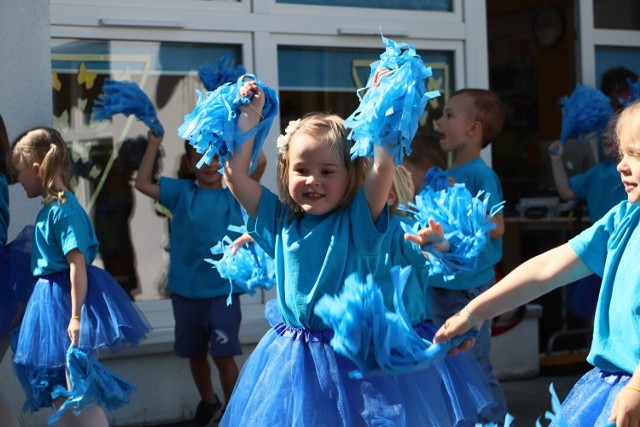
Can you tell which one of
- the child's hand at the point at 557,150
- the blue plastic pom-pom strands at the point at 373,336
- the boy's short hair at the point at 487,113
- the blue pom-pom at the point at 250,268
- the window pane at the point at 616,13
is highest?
the window pane at the point at 616,13

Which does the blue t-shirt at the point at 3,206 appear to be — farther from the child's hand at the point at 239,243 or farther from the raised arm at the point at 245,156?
the raised arm at the point at 245,156

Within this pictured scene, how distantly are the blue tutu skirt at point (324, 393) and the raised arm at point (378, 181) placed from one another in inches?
18.1

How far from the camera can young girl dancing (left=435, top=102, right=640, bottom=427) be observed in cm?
290

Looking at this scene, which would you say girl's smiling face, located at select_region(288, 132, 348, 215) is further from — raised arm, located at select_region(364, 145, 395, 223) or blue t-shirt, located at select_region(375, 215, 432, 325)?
blue t-shirt, located at select_region(375, 215, 432, 325)

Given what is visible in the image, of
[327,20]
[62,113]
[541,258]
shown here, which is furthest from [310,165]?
[327,20]

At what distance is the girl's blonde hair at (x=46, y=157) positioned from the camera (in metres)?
5.05

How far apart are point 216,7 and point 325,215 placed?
318cm

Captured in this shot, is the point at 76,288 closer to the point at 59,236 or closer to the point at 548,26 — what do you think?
the point at 59,236

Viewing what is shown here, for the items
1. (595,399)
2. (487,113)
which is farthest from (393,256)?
(487,113)

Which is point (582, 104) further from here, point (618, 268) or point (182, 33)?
point (618, 268)

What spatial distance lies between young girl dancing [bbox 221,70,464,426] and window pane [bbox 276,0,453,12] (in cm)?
330

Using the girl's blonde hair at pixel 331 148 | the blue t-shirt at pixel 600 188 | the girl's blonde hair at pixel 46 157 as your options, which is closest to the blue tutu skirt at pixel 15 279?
the girl's blonde hair at pixel 46 157

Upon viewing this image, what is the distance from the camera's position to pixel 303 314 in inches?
148

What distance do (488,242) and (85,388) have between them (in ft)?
7.00
